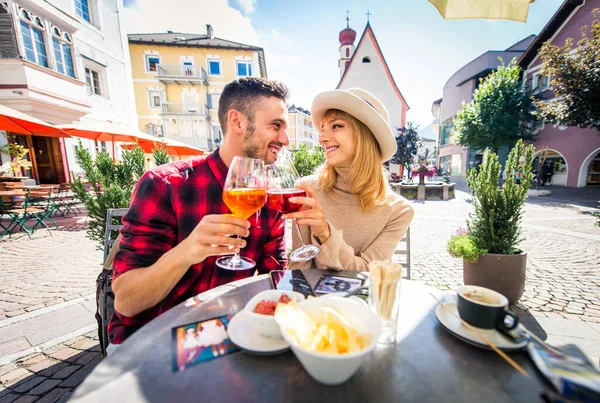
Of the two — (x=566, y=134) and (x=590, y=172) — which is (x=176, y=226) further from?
(x=590, y=172)

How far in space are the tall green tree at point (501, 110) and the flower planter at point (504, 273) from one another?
52.6 ft

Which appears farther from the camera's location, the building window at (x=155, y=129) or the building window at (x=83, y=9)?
the building window at (x=155, y=129)

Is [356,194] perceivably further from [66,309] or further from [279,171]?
[66,309]

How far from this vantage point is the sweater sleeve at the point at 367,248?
65.1 inches

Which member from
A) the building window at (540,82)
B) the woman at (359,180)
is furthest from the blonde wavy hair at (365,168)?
the building window at (540,82)

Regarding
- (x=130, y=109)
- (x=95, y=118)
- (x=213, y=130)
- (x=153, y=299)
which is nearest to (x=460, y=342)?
(x=153, y=299)

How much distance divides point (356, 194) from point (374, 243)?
52 cm

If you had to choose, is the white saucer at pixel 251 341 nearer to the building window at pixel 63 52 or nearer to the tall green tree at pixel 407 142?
the building window at pixel 63 52

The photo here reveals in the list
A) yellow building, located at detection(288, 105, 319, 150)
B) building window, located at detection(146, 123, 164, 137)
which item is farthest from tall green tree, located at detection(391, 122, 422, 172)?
yellow building, located at detection(288, 105, 319, 150)

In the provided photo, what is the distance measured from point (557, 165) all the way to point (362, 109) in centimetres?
2393

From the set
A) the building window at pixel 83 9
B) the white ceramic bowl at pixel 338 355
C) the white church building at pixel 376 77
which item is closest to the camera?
the white ceramic bowl at pixel 338 355

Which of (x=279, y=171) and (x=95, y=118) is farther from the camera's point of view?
(x=95, y=118)

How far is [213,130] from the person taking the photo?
2664 cm

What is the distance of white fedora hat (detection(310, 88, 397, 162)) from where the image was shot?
204 centimetres
